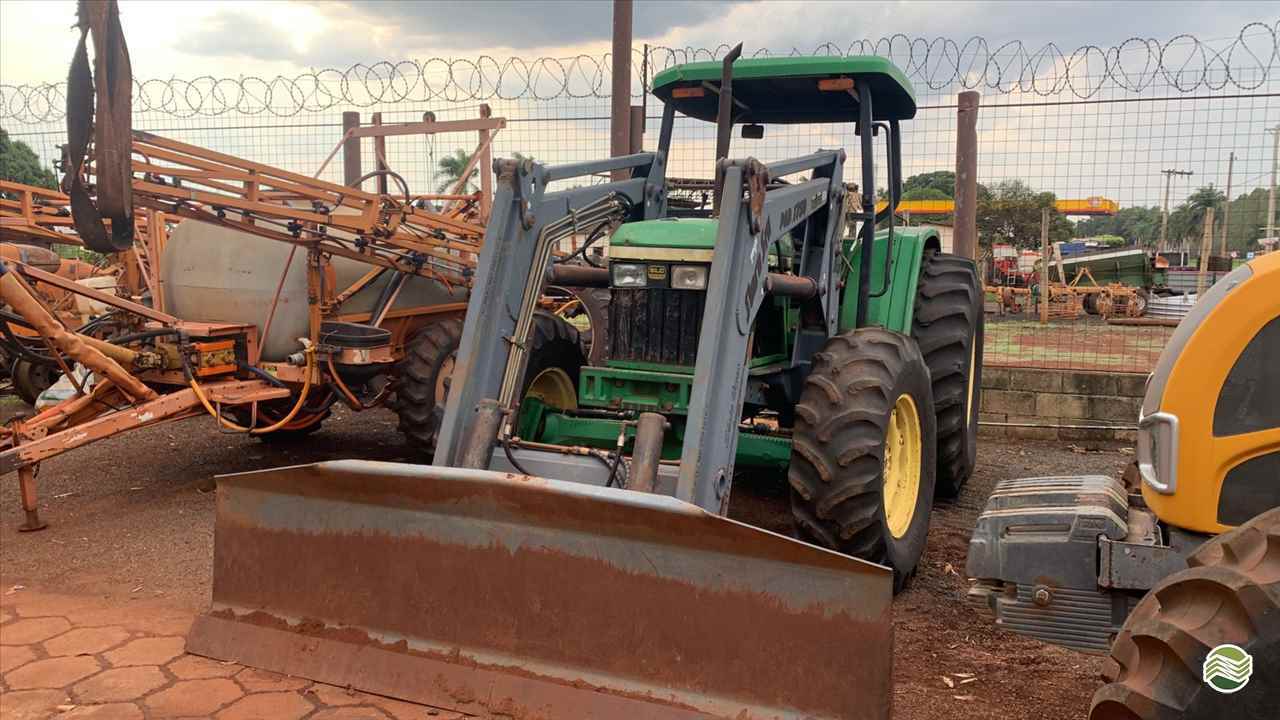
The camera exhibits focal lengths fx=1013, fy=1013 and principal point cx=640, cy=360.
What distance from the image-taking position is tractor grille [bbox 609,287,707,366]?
14.9 ft

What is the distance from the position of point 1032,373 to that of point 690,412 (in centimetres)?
519

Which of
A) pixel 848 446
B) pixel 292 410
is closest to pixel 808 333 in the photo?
pixel 848 446

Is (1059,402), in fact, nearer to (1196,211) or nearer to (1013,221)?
(1196,211)

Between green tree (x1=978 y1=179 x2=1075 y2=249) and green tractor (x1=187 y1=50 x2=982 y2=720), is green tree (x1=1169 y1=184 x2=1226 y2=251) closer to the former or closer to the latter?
green tree (x1=978 y1=179 x2=1075 y2=249)

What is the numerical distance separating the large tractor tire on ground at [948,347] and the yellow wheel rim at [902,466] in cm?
92

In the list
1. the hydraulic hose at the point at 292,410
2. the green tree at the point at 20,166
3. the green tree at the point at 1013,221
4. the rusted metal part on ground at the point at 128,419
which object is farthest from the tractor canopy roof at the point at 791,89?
the green tree at the point at 1013,221

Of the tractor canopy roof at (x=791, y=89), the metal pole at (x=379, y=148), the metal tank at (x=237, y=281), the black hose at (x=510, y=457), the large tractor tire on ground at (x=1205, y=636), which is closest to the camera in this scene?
the large tractor tire on ground at (x=1205, y=636)

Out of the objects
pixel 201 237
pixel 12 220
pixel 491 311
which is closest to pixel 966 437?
pixel 491 311

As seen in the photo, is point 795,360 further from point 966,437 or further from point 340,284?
point 340,284

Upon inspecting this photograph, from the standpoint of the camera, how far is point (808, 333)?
495 cm

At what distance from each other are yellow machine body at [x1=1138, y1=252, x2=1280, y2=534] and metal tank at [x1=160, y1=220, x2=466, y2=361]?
17.3 ft

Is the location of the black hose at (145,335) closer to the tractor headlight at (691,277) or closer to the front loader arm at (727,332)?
the tractor headlight at (691,277)

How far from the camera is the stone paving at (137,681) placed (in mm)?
3356

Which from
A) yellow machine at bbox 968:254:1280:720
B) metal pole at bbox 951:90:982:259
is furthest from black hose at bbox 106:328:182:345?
metal pole at bbox 951:90:982:259
